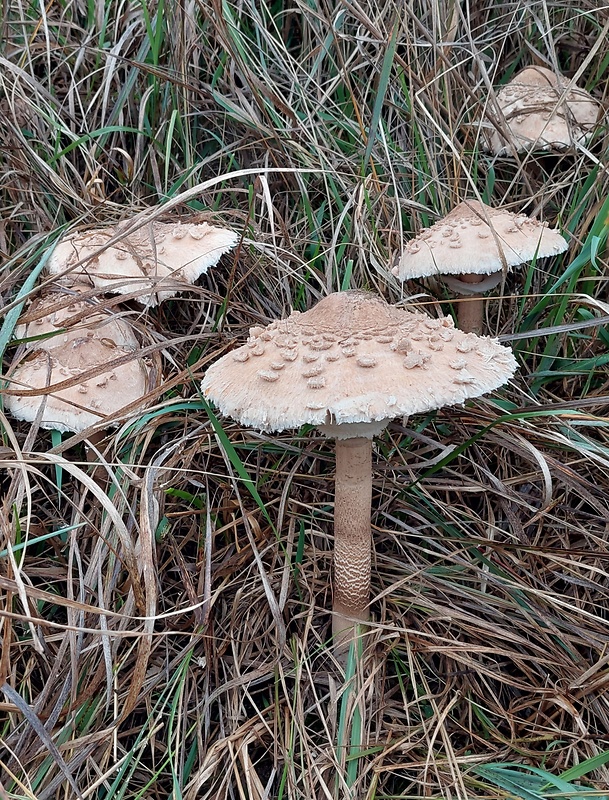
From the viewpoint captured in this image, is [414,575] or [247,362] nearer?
[247,362]

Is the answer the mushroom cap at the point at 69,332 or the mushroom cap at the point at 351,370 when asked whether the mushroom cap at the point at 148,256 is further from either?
the mushroom cap at the point at 351,370

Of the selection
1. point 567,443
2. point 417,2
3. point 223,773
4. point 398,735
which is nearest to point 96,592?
point 223,773

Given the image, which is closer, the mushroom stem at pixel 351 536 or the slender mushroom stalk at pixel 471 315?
the mushroom stem at pixel 351 536

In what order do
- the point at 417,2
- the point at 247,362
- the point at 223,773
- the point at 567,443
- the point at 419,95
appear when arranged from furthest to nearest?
the point at 417,2 → the point at 419,95 → the point at 567,443 → the point at 223,773 → the point at 247,362

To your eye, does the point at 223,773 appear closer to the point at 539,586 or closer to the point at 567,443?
the point at 539,586

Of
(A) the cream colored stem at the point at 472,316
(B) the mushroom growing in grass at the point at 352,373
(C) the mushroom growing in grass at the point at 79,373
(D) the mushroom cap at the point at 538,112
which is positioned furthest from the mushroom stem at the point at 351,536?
(D) the mushroom cap at the point at 538,112

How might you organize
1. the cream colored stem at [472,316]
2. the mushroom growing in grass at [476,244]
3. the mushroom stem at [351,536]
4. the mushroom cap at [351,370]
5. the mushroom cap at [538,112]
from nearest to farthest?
the mushroom cap at [351,370], the mushroom stem at [351,536], the mushroom growing in grass at [476,244], the cream colored stem at [472,316], the mushroom cap at [538,112]

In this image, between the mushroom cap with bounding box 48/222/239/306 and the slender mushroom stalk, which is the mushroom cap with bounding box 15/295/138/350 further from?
the slender mushroom stalk
